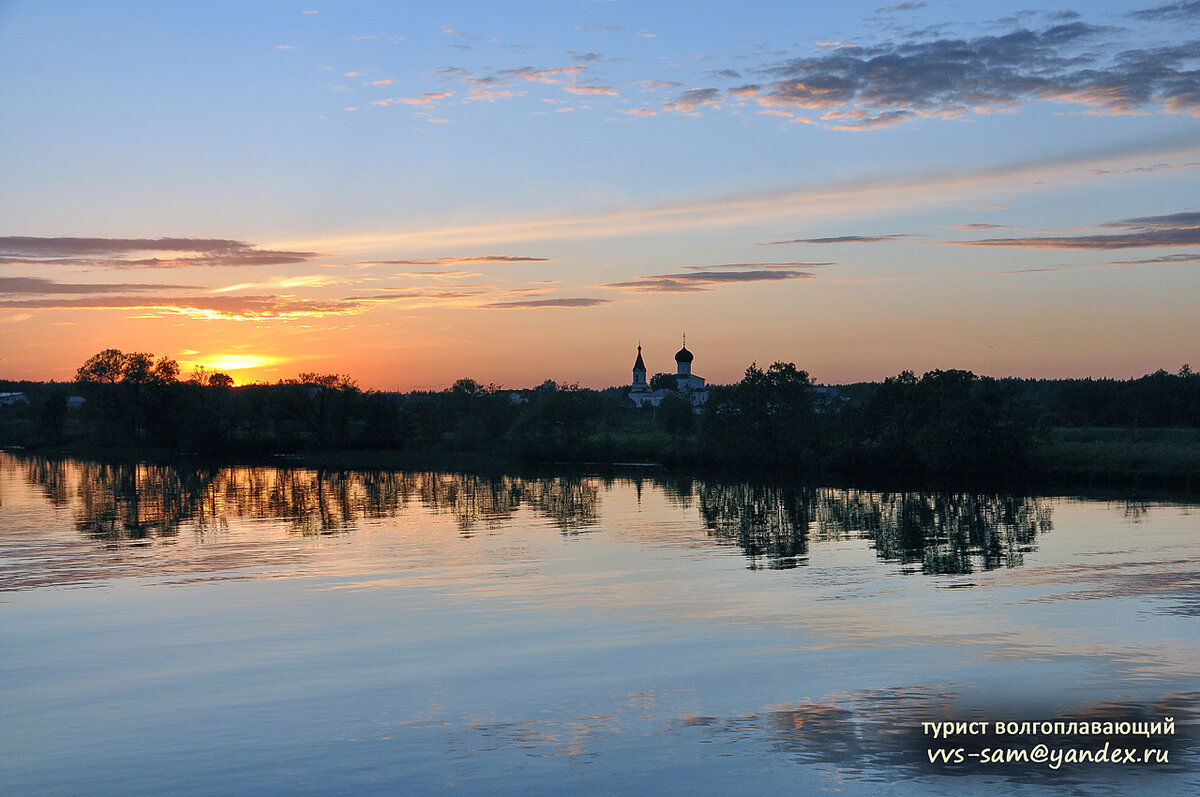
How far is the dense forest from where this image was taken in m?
64.6

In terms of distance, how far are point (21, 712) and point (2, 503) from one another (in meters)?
40.9

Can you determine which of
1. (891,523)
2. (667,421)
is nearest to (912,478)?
(891,523)

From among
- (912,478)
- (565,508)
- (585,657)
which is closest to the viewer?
(585,657)

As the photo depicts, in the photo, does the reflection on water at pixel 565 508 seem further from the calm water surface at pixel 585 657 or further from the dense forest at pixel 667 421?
the dense forest at pixel 667 421

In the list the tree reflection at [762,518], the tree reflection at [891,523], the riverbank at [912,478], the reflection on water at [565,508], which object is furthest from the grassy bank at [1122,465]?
the tree reflection at [762,518]

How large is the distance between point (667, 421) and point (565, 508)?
5365 cm

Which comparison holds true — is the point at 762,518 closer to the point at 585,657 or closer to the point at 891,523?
the point at 891,523

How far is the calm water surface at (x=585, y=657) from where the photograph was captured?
12.3 metres

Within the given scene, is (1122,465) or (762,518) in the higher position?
(1122,465)

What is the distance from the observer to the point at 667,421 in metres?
101

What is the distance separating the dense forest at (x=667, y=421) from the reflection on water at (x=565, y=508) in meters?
10.9

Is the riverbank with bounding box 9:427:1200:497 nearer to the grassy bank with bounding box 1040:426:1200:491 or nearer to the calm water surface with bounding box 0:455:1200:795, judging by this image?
the grassy bank with bounding box 1040:426:1200:491

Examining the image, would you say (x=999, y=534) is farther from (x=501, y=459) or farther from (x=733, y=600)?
(x=501, y=459)

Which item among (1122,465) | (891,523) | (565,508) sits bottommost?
(891,523)
